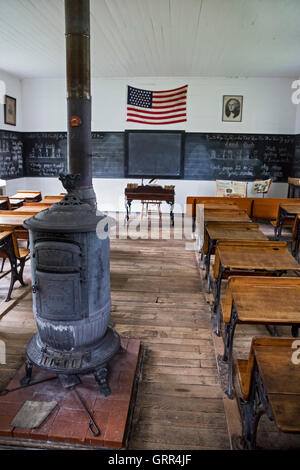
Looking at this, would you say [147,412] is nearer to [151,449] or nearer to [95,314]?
[151,449]

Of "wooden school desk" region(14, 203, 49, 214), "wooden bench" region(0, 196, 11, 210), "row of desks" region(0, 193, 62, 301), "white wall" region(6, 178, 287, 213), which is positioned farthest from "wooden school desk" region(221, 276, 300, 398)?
"white wall" region(6, 178, 287, 213)

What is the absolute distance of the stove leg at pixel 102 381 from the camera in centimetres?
210

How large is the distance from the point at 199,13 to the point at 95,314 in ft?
13.6

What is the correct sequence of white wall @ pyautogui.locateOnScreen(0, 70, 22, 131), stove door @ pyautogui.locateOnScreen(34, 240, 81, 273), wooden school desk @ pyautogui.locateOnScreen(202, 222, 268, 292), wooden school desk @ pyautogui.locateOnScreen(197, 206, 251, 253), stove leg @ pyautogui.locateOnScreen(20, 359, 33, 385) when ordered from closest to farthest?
1. stove door @ pyautogui.locateOnScreen(34, 240, 81, 273)
2. stove leg @ pyautogui.locateOnScreen(20, 359, 33, 385)
3. wooden school desk @ pyautogui.locateOnScreen(202, 222, 268, 292)
4. wooden school desk @ pyautogui.locateOnScreen(197, 206, 251, 253)
5. white wall @ pyautogui.locateOnScreen(0, 70, 22, 131)

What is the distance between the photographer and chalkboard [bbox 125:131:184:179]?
843cm

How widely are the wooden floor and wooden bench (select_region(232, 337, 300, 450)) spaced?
0.34m

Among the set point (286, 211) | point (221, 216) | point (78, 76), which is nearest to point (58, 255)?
point (78, 76)

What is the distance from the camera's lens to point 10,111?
7992 mm

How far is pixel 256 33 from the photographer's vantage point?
5.12 metres

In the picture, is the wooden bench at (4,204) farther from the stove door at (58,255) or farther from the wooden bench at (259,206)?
the stove door at (58,255)

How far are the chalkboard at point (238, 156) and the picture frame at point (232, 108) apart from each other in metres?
0.39

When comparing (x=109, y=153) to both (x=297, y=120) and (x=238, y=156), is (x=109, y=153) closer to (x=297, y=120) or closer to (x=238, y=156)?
(x=238, y=156)

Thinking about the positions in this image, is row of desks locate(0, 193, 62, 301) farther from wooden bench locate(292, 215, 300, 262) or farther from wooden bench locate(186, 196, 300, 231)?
wooden bench locate(292, 215, 300, 262)
